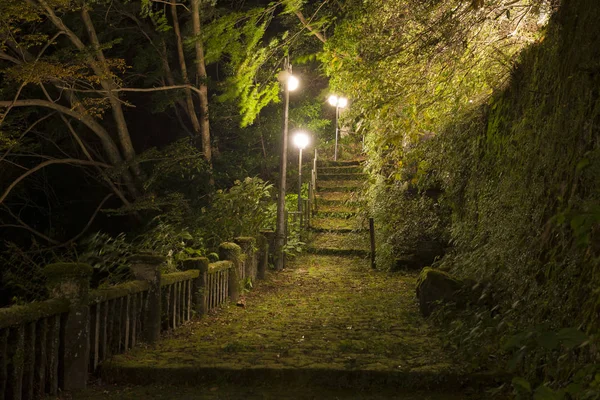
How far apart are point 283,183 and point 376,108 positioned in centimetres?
416

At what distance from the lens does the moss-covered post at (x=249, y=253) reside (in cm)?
1025

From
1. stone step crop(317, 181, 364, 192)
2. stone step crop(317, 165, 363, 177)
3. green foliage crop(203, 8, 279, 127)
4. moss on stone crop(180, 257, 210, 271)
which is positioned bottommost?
moss on stone crop(180, 257, 210, 271)

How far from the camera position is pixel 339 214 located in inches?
752

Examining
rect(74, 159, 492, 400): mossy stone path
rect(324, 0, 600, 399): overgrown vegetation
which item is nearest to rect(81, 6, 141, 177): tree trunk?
rect(324, 0, 600, 399): overgrown vegetation

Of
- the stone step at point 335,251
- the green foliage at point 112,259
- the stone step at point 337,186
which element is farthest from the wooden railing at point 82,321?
the stone step at point 337,186

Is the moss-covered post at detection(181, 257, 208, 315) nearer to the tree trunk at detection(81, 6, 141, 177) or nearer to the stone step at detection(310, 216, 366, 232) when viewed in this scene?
the tree trunk at detection(81, 6, 141, 177)

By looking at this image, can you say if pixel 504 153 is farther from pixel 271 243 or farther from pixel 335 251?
pixel 335 251

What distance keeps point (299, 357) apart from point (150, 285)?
6.48 feet

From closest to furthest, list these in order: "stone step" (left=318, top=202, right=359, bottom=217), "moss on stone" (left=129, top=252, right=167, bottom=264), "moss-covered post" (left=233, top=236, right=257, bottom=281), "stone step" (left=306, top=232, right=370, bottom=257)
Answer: "moss on stone" (left=129, top=252, right=167, bottom=264) → "moss-covered post" (left=233, top=236, right=257, bottom=281) → "stone step" (left=306, top=232, right=370, bottom=257) → "stone step" (left=318, top=202, right=359, bottom=217)

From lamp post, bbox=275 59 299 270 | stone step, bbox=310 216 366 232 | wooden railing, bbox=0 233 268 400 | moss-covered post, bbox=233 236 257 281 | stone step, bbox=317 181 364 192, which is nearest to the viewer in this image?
wooden railing, bbox=0 233 268 400

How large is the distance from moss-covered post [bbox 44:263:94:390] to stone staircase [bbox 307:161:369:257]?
10.9m

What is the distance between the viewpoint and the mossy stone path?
198 inches

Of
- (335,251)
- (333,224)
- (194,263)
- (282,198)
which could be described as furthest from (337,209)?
(194,263)

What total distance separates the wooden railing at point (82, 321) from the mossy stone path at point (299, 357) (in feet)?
0.73
